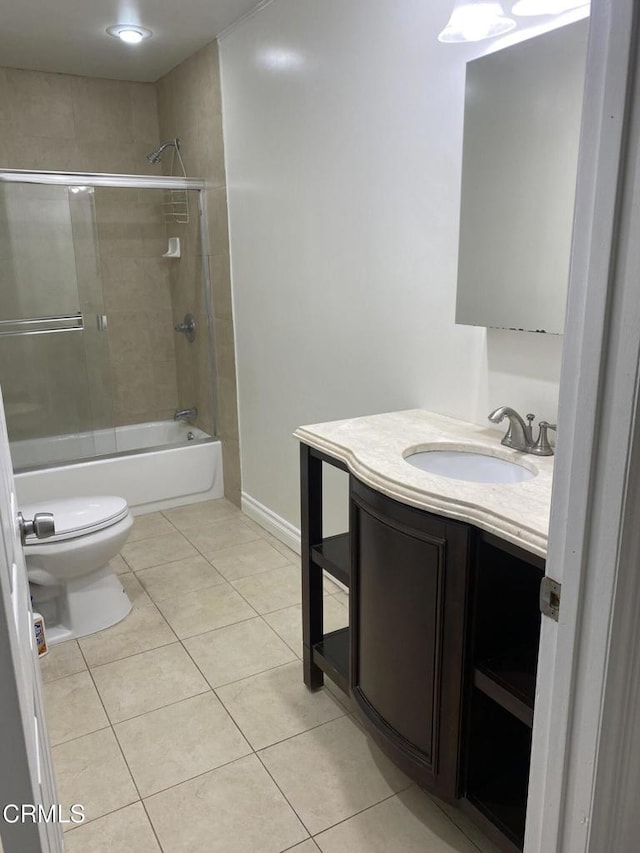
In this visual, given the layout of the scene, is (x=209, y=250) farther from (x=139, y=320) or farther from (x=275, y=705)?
(x=275, y=705)

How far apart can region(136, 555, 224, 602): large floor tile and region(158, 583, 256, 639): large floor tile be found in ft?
0.17

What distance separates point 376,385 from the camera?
8.11 ft

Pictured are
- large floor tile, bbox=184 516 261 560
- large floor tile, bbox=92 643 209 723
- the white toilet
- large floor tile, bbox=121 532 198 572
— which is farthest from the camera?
large floor tile, bbox=184 516 261 560

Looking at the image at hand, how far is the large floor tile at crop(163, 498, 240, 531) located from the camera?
11.5 ft

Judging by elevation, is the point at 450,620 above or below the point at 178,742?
above

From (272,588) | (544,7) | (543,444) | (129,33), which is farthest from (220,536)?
(544,7)

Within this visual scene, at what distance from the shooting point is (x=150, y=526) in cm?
350

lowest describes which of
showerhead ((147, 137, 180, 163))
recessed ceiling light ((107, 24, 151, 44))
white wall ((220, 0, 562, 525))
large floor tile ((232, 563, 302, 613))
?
large floor tile ((232, 563, 302, 613))

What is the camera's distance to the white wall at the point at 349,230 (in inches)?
78.8

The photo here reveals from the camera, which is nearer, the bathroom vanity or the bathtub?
the bathroom vanity

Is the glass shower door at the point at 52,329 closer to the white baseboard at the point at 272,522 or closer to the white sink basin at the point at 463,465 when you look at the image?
the white baseboard at the point at 272,522

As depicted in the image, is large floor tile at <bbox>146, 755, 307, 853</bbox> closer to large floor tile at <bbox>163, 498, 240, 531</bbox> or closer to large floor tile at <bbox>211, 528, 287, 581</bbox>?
large floor tile at <bbox>211, 528, 287, 581</bbox>

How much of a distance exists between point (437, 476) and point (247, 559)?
1.75m

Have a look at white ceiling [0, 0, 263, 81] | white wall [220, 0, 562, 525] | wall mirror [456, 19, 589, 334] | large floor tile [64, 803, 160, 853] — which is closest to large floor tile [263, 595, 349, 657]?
white wall [220, 0, 562, 525]
